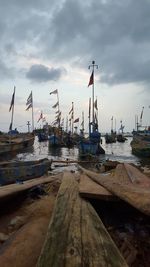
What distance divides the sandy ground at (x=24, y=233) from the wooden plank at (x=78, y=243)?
467mm

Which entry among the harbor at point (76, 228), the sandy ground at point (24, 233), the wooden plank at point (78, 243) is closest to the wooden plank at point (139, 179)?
the harbor at point (76, 228)

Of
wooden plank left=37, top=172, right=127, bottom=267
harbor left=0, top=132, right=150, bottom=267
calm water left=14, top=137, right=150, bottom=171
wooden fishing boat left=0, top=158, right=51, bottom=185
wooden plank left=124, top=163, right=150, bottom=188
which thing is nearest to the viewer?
wooden plank left=37, top=172, right=127, bottom=267

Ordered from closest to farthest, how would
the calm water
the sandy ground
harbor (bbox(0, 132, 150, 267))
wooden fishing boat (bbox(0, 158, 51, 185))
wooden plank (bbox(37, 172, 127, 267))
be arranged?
wooden plank (bbox(37, 172, 127, 267)) → harbor (bbox(0, 132, 150, 267)) → the sandy ground → wooden fishing boat (bbox(0, 158, 51, 185)) → the calm water

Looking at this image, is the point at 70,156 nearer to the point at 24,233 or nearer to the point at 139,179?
the point at 139,179

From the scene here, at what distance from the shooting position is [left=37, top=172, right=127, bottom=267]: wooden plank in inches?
100

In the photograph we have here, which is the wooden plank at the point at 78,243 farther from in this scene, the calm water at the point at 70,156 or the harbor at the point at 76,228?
the calm water at the point at 70,156

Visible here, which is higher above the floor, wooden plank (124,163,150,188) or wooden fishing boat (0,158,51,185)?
wooden plank (124,163,150,188)

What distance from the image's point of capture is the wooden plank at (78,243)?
254 centimetres

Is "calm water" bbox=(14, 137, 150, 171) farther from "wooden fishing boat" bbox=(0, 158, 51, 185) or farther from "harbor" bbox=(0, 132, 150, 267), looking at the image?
"harbor" bbox=(0, 132, 150, 267)

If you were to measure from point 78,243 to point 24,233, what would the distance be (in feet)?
5.64

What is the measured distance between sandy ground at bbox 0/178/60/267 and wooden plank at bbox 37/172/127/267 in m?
0.47

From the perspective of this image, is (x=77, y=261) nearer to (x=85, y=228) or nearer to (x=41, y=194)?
(x=85, y=228)

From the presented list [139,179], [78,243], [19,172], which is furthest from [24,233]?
[19,172]

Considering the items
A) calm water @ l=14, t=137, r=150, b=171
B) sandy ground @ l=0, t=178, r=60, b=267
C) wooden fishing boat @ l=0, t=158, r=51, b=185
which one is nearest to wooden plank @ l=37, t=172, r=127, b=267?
sandy ground @ l=0, t=178, r=60, b=267
